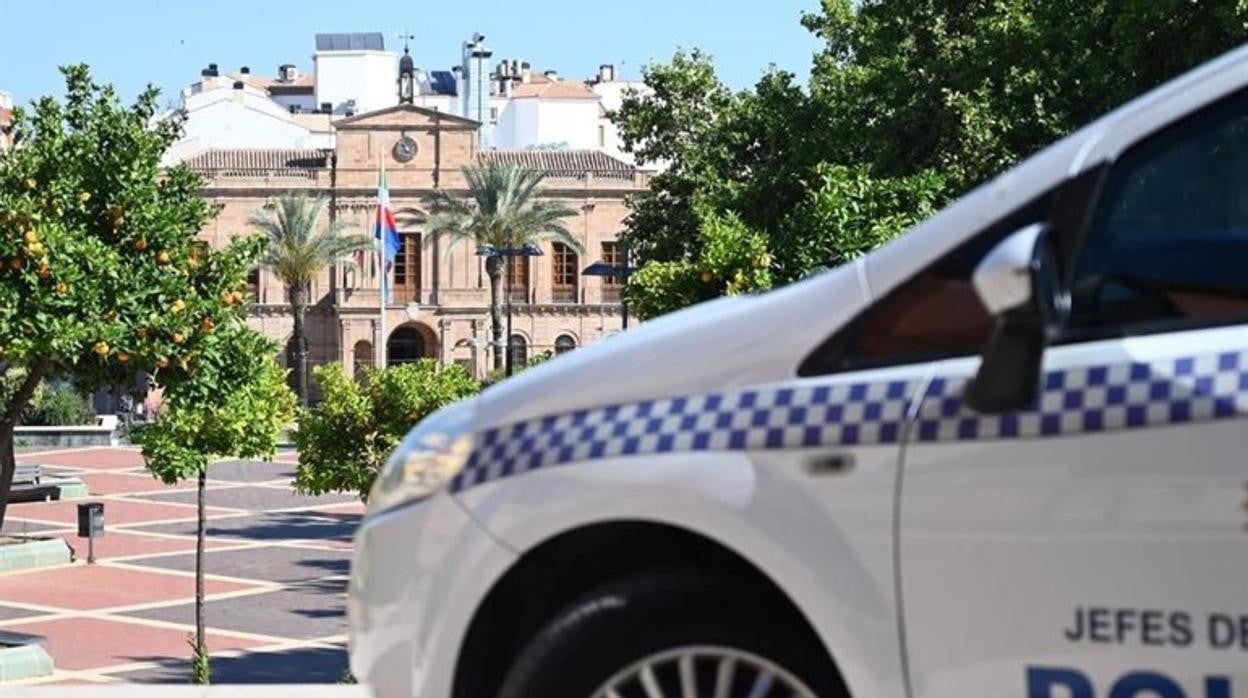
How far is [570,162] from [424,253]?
21.8 ft

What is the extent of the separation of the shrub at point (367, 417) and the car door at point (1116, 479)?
1906 cm

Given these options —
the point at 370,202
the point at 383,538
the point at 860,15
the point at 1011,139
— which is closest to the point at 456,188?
the point at 370,202

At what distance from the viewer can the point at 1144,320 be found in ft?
10.8

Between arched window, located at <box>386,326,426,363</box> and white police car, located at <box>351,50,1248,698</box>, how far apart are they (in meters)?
83.5

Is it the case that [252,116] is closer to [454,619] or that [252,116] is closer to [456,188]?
[456,188]

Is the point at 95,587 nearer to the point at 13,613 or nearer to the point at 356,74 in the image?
the point at 13,613

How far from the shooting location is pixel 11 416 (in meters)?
17.7

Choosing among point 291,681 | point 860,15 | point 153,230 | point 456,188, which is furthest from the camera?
point 456,188

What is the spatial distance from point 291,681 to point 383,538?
16376 mm

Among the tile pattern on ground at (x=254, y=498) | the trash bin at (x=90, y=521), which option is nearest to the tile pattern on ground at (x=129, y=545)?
the trash bin at (x=90, y=521)

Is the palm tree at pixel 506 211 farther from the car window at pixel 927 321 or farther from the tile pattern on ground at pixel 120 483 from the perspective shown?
the car window at pixel 927 321

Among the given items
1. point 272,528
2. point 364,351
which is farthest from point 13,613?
point 364,351

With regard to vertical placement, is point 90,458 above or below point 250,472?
above

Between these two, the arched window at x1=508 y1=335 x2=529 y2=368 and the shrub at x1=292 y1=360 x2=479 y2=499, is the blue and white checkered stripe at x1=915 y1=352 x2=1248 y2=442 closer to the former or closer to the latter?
the shrub at x1=292 y1=360 x2=479 y2=499
